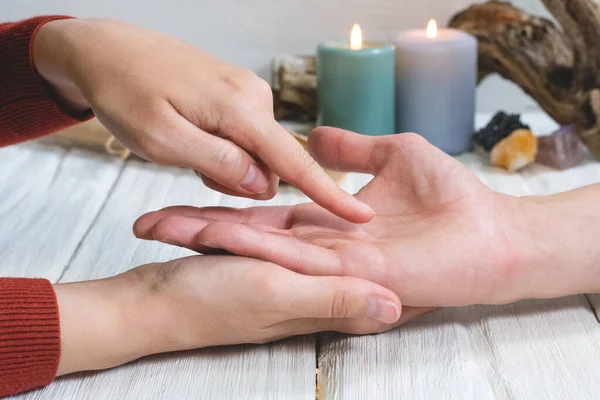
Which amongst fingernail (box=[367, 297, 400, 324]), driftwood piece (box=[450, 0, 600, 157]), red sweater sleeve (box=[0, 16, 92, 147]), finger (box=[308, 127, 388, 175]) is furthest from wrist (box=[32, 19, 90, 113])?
driftwood piece (box=[450, 0, 600, 157])

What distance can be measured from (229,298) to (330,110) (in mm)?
706

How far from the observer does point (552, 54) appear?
4.43ft

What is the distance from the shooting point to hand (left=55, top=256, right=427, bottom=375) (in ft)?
2.39

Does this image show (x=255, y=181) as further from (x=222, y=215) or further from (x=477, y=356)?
(x=477, y=356)

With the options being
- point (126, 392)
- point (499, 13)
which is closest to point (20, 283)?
point (126, 392)

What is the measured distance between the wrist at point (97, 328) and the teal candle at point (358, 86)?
2.28 ft

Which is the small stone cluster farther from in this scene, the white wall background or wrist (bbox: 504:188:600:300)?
wrist (bbox: 504:188:600:300)

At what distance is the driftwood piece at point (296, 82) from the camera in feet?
4.87

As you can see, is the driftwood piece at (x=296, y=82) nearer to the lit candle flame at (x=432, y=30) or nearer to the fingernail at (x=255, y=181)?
the lit candle flame at (x=432, y=30)

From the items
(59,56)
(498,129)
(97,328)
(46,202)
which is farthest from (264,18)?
(97,328)

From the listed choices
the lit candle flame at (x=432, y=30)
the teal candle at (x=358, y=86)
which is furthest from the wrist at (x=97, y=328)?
the lit candle flame at (x=432, y=30)

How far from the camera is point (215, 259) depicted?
76cm

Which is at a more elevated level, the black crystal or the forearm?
the forearm

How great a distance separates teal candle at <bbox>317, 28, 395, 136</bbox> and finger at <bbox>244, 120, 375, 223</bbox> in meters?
0.60
